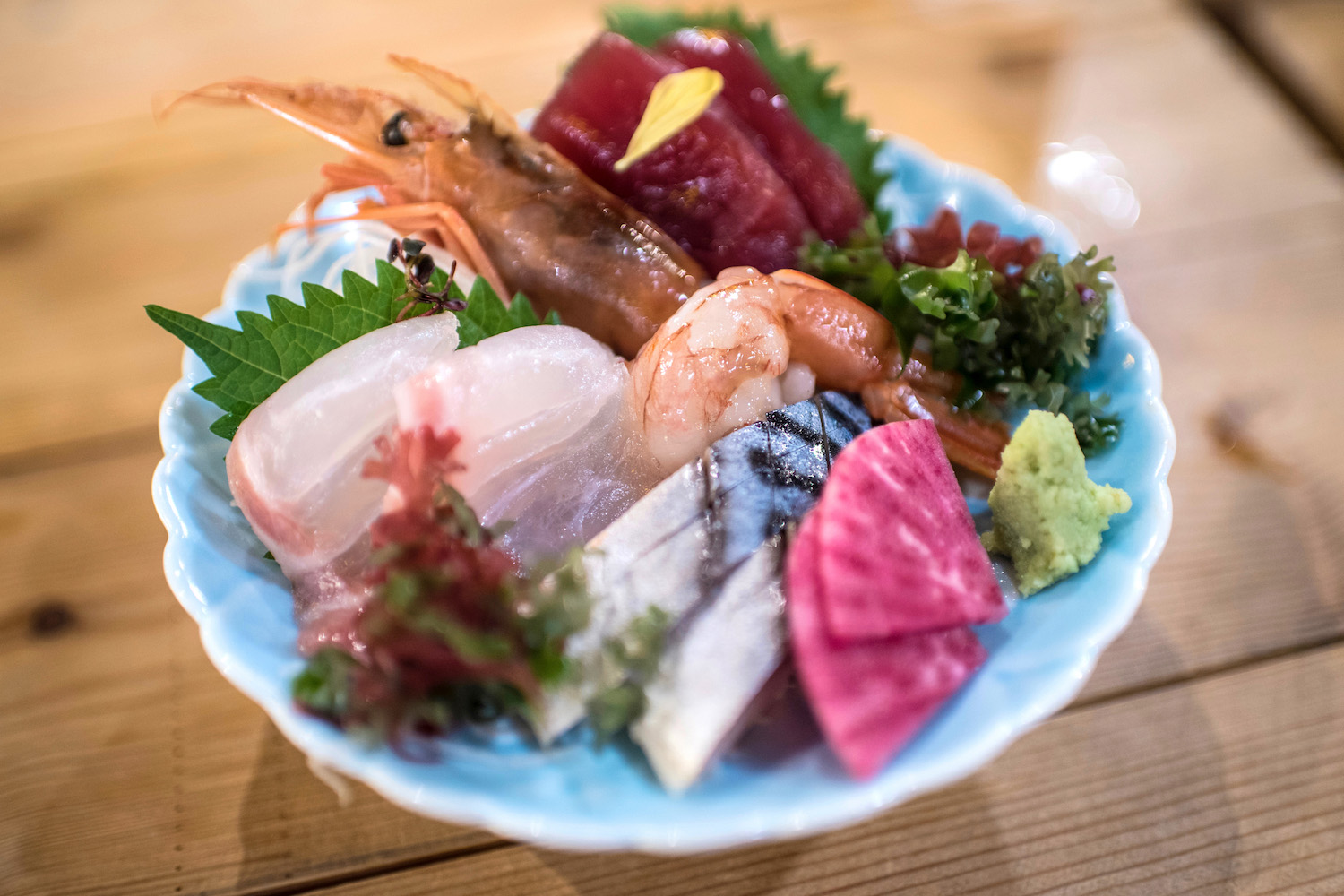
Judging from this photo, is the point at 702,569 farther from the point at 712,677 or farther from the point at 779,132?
the point at 779,132

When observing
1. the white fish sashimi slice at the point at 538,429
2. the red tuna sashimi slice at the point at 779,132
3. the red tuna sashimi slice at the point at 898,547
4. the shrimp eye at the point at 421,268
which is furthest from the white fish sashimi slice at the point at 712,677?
the red tuna sashimi slice at the point at 779,132

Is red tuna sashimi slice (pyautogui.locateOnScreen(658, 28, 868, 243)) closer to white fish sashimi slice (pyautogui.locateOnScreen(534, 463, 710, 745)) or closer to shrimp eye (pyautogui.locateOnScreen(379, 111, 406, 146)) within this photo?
shrimp eye (pyautogui.locateOnScreen(379, 111, 406, 146))

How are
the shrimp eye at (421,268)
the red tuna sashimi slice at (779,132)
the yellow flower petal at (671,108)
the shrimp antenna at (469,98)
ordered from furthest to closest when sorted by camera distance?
the red tuna sashimi slice at (779,132) < the shrimp antenna at (469,98) < the yellow flower petal at (671,108) < the shrimp eye at (421,268)

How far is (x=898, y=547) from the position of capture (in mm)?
1214

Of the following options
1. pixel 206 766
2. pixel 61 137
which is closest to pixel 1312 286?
pixel 206 766

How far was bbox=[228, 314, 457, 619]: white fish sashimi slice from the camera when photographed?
130 centimetres

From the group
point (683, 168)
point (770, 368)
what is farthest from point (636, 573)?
point (683, 168)

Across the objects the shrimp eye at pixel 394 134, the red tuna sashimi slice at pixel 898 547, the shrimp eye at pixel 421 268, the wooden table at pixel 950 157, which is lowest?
the wooden table at pixel 950 157

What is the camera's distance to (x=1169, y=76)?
3.18m

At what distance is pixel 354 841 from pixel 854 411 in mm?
1187

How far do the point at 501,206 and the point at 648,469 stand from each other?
28.1 inches

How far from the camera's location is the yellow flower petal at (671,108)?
5.69 ft

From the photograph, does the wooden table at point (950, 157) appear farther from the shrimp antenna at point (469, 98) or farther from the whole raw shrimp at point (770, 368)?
the shrimp antenna at point (469, 98)

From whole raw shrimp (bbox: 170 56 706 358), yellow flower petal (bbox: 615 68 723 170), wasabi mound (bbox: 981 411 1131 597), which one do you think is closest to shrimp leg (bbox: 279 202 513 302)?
whole raw shrimp (bbox: 170 56 706 358)
